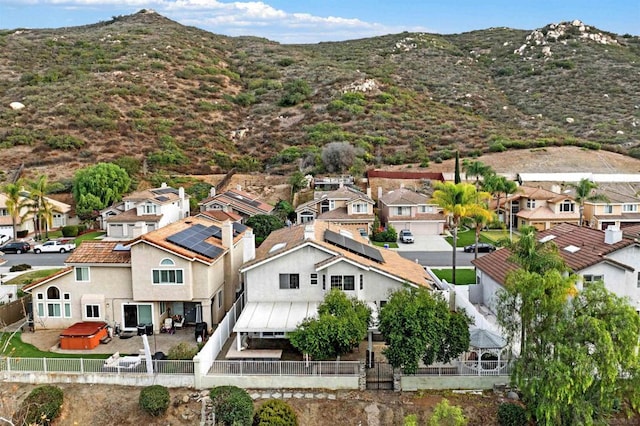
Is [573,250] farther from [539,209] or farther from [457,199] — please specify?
[539,209]

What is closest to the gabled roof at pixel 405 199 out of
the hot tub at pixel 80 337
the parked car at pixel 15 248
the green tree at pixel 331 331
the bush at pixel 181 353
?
the parked car at pixel 15 248

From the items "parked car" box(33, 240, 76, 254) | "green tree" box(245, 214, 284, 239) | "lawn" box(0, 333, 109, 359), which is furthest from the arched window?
"green tree" box(245, 214, 284, 239)

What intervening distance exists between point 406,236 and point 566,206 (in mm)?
18901

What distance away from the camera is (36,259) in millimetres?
51000

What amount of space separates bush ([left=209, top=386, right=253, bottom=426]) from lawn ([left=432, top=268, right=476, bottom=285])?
21670mm

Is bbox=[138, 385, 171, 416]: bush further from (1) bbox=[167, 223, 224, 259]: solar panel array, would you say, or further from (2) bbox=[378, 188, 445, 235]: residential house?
(2) bbox=[378, 188, 445, 235]: residential house

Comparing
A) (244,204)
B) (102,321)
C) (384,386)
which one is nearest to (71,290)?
(102,321)

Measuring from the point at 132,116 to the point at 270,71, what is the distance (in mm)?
47192

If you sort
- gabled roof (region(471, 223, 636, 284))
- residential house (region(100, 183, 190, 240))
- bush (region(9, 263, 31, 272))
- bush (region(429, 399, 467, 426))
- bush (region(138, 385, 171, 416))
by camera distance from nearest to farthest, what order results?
bush (region(429, 399, 467, 426)) → bush (region(138, 385, 171, 416)) → gabled roof (region(471, 223, 636, 284)) → bush (region(9, 263, 31, 272)) → residential house (region(100, 183, 190, 240))

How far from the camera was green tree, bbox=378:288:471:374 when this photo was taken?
78.9 feet

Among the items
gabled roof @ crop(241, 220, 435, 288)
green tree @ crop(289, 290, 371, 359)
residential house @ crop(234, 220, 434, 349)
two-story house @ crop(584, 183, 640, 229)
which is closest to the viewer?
green tree @ crop(289, 290, 371, 359)

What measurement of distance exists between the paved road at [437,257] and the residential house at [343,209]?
25.0ft

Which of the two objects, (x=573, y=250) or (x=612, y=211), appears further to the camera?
(x=612, y=211)

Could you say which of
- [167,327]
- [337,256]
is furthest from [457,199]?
[167,327]
